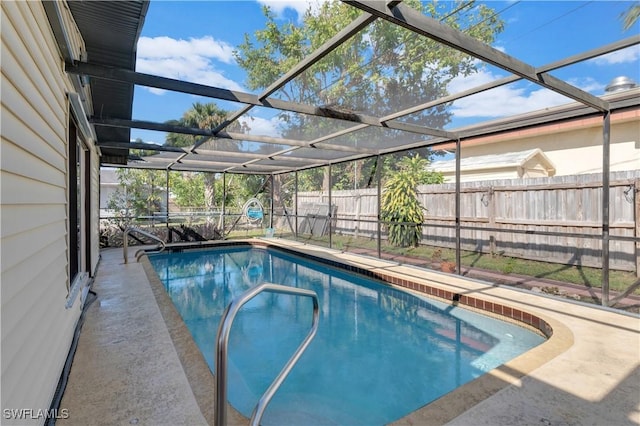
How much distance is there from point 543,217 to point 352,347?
5130 mm

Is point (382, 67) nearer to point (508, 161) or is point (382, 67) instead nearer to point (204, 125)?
point (508, 161)

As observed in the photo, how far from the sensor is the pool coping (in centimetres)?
201

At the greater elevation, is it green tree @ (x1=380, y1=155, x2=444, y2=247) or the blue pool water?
green tree @ (x1=380, y1=155, x2=444, y2=247)

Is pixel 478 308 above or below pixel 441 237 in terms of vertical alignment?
below

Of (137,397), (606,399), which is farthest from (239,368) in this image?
(606,399)

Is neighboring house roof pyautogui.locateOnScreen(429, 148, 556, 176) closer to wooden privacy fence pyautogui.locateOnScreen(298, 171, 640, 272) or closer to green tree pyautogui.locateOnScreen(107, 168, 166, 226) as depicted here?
wooden privacy fence pyautogui.locateOnScreen(298, 171, 640, 272)

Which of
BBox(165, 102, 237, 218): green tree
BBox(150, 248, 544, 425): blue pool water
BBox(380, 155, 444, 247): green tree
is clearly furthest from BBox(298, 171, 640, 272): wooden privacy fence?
BBox(165, 102, 237, 218): green tree

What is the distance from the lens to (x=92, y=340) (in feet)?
9.80

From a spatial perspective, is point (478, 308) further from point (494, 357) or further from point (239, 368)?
point (239, 368)

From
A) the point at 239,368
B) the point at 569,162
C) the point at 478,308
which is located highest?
the point at 569,162

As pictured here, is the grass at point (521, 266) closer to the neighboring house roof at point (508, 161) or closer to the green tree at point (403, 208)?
the green tree at point (403, 208)

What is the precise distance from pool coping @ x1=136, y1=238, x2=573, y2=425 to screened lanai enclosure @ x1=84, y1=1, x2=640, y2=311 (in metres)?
1.03

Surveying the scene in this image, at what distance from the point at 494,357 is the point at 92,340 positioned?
4.08 metres

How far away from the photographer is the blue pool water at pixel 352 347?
8.98ft
